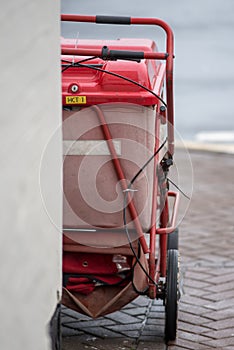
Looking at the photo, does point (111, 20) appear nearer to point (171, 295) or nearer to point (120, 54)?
point (120, 54)

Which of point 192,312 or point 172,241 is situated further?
point 192,312

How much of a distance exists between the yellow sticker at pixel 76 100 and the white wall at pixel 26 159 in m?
0.98

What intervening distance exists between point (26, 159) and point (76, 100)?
1232 millimetres

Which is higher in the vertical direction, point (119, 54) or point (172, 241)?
point (119, 54)

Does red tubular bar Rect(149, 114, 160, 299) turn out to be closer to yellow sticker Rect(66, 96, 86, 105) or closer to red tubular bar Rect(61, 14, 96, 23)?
yellow sticker Rect(66, 96, 86, 105)

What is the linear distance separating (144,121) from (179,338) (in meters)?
1.10

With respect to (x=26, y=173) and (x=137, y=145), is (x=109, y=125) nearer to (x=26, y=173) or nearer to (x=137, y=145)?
(x=137, y=145)

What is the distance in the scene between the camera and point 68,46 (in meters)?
3.66

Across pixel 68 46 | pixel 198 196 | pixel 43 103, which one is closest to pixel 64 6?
pixel 198 196

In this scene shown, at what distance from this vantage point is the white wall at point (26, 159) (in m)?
1.99

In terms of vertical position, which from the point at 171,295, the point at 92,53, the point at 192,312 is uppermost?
the point at 92,53

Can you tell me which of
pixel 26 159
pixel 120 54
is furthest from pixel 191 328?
pixel 26 159

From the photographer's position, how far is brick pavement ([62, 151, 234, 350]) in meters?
3.79

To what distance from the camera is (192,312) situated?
421cm
